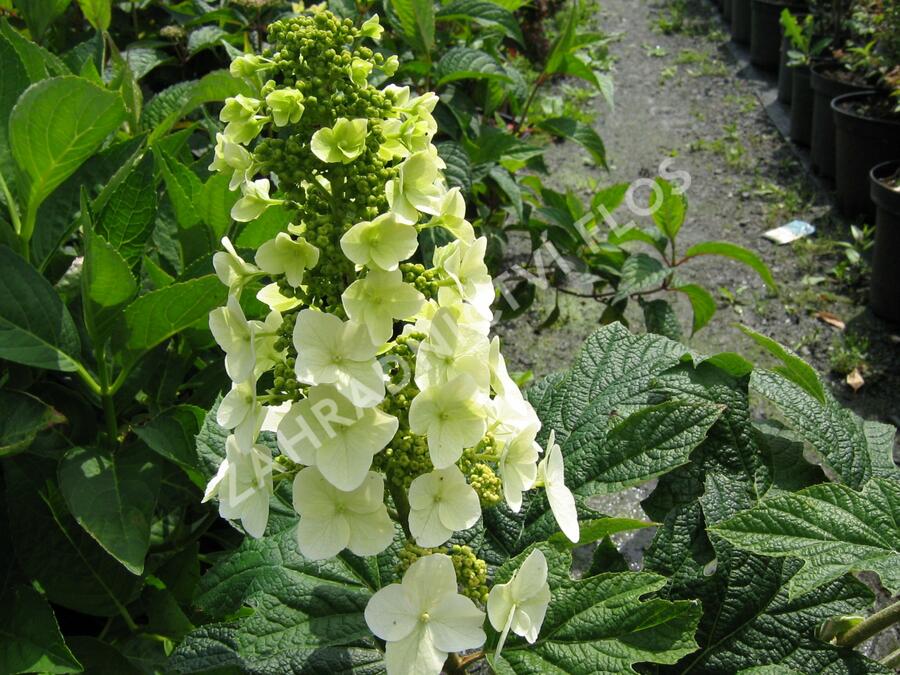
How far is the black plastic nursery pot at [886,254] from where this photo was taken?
406cm

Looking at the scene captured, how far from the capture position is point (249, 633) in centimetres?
112

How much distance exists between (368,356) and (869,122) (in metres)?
4.67

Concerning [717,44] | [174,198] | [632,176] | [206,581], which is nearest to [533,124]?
[174,198]

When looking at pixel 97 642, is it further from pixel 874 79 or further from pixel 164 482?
pixel 874 79

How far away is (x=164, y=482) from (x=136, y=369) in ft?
0.78

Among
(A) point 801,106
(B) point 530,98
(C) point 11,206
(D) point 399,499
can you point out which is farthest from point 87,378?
(A) point 801,106

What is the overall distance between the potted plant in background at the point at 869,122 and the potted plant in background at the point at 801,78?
1.74 ft

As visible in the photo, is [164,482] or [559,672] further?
[164,482]

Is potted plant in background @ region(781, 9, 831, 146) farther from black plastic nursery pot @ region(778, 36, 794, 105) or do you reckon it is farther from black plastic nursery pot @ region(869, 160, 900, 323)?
black plastic nursery pot @ region(869, 160, 900, 323)

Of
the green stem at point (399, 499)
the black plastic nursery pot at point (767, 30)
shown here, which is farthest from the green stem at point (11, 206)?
the black plastic nursery pot at point (767, 30)

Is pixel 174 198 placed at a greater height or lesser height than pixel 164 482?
greater

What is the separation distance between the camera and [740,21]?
312 inches

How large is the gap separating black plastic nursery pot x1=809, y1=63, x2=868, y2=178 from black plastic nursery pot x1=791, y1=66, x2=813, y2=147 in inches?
9.3

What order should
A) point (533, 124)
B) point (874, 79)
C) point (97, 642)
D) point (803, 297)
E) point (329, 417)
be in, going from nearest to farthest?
point (329, 417)
point (97, 642)
point (533, 124)
point (803, 297)
point (874, 79)
